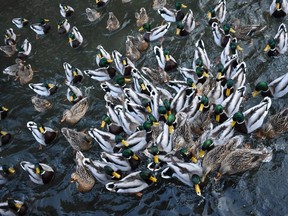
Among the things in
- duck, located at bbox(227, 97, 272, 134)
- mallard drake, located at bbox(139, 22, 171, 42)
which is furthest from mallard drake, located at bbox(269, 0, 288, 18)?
duck, located at bbox(227, 97, 272, 134)

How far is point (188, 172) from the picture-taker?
5805 mm

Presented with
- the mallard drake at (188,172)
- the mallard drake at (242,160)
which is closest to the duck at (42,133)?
the mallard drake at (188,172)

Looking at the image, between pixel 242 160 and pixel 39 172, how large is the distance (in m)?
3.69

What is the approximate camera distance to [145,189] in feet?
20.6

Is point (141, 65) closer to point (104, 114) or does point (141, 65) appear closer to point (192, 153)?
point (104, 114)

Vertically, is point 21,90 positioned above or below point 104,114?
below

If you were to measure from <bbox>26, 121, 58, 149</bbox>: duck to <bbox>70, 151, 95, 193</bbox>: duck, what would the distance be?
4.12 ft

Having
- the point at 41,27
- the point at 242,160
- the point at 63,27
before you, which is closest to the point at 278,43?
the point at 242,160

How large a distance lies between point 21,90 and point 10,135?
159 centimetres

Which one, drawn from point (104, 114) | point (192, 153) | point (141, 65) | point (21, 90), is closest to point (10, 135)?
point (21, 90)

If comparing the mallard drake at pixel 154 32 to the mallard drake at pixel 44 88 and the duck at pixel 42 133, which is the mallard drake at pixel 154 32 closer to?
the mallard drake at pixel 44 88

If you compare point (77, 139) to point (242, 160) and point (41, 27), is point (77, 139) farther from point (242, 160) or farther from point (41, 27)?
point (41, 27)

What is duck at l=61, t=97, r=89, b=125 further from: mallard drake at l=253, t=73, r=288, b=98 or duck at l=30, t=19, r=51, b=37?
duck at l=30, t=19, r=51, b=37

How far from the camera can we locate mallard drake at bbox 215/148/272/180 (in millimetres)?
5750
